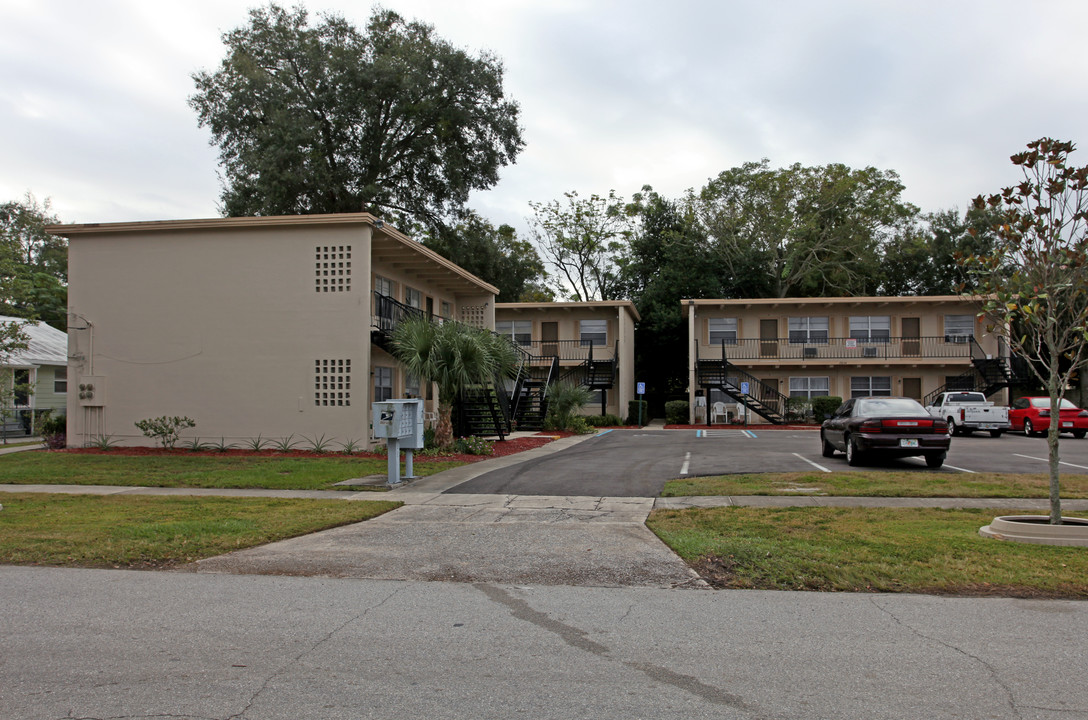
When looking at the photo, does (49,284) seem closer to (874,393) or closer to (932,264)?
(874,393)

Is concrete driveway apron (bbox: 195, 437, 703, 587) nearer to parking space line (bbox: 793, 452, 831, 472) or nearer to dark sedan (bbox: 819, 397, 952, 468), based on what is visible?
parking space line (bbox: 793, 452, 831, 472)

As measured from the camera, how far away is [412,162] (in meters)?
36.7

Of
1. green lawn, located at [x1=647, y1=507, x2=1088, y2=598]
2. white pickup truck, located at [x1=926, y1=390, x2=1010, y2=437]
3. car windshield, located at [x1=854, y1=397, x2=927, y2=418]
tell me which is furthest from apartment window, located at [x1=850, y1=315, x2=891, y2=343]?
green lawn, located at [x1=647, y1=507, x2=1088, y2=598]

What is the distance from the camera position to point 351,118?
1361 inches

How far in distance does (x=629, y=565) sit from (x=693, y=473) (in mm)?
7575

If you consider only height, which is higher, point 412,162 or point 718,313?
point 412,162

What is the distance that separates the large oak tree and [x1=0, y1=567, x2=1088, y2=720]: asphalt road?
27891 mm

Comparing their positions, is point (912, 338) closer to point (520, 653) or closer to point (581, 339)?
point (581, 339)

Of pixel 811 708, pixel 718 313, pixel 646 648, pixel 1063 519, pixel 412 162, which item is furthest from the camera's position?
pixel 718 313

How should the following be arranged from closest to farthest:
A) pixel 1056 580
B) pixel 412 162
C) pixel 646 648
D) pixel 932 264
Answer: pixel 646 648
pixel 1056 580
pixel 412 162
pixel 932 264

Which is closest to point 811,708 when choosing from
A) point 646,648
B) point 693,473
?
point 646,648

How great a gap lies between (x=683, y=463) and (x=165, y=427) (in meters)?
12.6

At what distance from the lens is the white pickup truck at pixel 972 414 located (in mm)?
26656

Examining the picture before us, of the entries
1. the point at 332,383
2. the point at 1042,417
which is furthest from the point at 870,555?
the point at 1042,417
